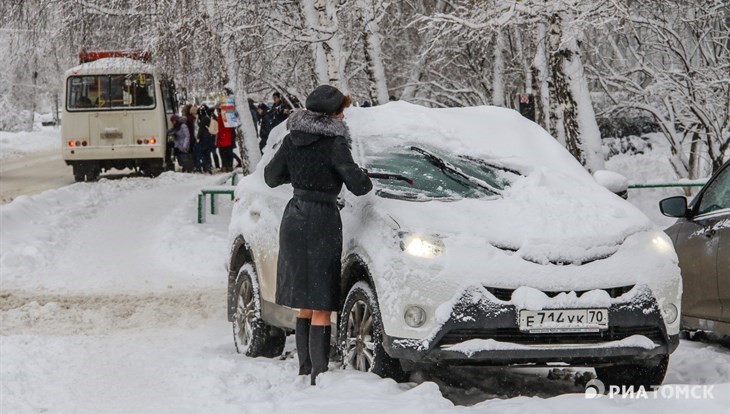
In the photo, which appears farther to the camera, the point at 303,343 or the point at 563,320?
the point at 303,343

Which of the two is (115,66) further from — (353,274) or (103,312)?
(353,274)

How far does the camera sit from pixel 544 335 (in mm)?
6102

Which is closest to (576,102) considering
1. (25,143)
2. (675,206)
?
(675,206)

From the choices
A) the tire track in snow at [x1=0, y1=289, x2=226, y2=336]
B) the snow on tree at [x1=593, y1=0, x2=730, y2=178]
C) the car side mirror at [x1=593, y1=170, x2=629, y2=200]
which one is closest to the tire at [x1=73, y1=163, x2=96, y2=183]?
the snow on tree at [x1=593, y1=0, x2=730, y2=178]

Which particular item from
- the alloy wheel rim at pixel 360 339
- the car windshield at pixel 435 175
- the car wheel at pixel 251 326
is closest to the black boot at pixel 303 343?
the alloy wheel rim at pixel 360 339

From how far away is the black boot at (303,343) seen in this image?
7023 mm

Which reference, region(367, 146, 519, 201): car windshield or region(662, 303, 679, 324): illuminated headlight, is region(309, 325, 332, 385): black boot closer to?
region(367, 146, 519, 201): car windshield

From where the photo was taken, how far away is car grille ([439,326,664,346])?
605 centimetres

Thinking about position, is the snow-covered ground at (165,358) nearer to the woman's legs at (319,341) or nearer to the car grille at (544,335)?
the woman's legs at (319,341)

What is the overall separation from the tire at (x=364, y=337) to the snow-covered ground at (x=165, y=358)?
4.1 inches

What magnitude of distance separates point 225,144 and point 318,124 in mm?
23678

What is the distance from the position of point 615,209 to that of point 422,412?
7.03 ft

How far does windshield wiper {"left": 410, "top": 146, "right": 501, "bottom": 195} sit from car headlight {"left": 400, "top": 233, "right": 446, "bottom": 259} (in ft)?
3.06

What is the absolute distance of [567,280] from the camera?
612 cm
